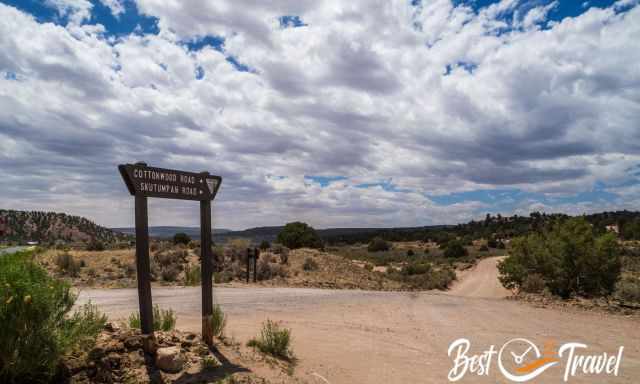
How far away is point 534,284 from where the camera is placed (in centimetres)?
1977

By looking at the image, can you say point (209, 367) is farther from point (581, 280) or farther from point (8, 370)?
point (581, 280)

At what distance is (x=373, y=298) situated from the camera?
17.9 metres

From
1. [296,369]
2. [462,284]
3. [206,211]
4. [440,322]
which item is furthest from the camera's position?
[462,284]

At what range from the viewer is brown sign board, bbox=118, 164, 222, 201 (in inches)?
275

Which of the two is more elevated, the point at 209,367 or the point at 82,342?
the point at 82,342

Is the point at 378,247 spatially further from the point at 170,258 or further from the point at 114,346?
the point at 114,346

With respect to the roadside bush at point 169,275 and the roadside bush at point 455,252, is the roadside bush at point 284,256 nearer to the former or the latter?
the roadside bush at point 169,275

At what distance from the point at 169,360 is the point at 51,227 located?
7015 centimetres

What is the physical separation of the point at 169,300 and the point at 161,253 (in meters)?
15.4

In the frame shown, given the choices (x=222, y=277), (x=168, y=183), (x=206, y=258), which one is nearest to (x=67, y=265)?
(x=222, y=277)

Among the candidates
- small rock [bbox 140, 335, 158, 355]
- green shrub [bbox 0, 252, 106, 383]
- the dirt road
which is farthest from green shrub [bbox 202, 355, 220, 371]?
the dirt road

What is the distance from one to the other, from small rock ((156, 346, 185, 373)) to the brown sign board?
2328 mm

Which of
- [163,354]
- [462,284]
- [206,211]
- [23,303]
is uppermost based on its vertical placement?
[206,211]

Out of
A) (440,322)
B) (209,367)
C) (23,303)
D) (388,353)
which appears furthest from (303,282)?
(23,303)
